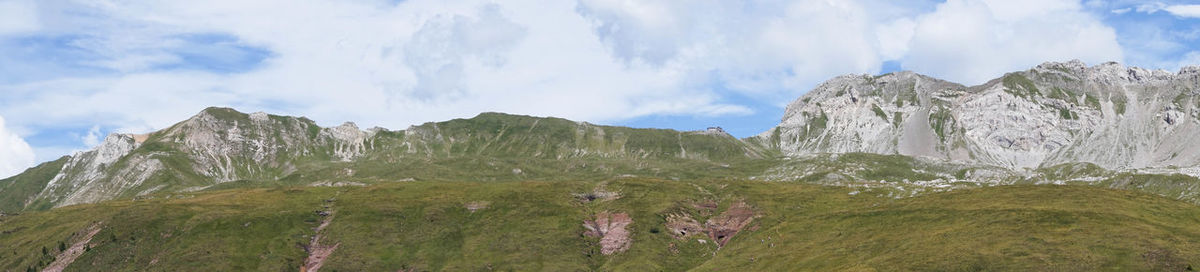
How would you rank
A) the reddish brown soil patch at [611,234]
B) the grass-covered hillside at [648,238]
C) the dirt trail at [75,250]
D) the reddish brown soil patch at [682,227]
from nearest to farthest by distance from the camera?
the grass-covered hillside at [648,238] → the dirt trail at [75,250] → the reddish brown soil patch at [611,234] → the reddish brown soil patch at [682,227]

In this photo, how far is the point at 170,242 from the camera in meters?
181

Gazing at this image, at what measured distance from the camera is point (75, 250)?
182m

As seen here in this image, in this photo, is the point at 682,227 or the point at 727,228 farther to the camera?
the point at 727,228

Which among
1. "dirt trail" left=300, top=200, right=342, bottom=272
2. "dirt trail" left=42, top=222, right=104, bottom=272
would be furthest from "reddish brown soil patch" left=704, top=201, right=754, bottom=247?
"dirt trail" left=42, top=222, right=104, bottom=272

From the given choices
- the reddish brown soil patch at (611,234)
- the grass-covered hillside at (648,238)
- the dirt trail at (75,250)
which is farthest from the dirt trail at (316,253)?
the reddish brown soil patch at (611,234)

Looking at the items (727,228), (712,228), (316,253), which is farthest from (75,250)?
(727,228)

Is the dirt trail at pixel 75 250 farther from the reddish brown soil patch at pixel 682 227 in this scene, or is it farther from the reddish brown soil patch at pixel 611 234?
the reddish brown soil patch at pixel 682 227

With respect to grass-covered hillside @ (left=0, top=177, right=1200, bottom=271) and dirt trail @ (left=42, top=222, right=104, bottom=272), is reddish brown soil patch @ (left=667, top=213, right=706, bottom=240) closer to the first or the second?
grass-covered hillside @ (left=0, top=177, right=1200, bottom=271)

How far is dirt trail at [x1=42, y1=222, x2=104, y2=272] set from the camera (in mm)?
175875

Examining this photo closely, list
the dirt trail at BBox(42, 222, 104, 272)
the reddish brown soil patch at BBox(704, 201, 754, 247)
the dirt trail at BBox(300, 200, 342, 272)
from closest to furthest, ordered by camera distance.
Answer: the dirt trail at BBox(300, 200, 342, 272)
the dirt trail at BBox(42, 222, 104, 272)
the reddish brown soil patch at BBox(704, 201, 754, 247)

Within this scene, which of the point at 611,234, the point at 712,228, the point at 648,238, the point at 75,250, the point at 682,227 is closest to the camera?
the point at 75,250

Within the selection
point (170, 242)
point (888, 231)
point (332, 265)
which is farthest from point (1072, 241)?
point (170, 242)

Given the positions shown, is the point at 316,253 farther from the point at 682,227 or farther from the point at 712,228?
the point at 712,228

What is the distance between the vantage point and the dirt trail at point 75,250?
17588cm
